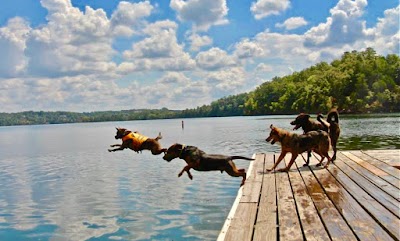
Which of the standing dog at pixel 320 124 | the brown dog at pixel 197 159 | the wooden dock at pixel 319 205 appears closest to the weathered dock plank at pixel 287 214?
the wooden dock at pixel 319 205

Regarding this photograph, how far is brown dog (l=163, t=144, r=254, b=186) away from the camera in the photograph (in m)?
3.63

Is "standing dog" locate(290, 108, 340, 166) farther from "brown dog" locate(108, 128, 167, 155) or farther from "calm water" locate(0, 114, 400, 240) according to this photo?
"brown dog" locate(108, 128, 167, 155)

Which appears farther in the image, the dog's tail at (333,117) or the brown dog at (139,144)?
the dog's tail at (333,117)

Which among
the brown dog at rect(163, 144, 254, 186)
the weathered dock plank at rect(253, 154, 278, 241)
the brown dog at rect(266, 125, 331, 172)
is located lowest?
the weathered dock plank at rect(253, 154, 278, 241)

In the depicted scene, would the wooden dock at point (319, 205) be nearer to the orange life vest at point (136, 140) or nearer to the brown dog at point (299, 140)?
the brown dog at point (299, 140)

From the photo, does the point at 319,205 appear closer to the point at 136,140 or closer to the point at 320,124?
the point at 136,140

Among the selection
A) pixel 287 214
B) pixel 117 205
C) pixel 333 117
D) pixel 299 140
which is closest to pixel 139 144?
pixel 287 214

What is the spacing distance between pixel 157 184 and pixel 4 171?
14.0 metres

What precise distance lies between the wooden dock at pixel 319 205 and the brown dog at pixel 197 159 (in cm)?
96

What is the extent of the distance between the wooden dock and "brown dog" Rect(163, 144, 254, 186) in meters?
0.96

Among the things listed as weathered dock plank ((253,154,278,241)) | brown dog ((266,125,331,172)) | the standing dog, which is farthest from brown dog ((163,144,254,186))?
the standing dog

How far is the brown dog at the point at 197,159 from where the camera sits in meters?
3.63

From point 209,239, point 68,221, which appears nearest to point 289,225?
point 209,239

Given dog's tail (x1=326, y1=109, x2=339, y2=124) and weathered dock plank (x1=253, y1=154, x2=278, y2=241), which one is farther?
dog's tail (x1=326, y1=109, x2=339, y2=124)
